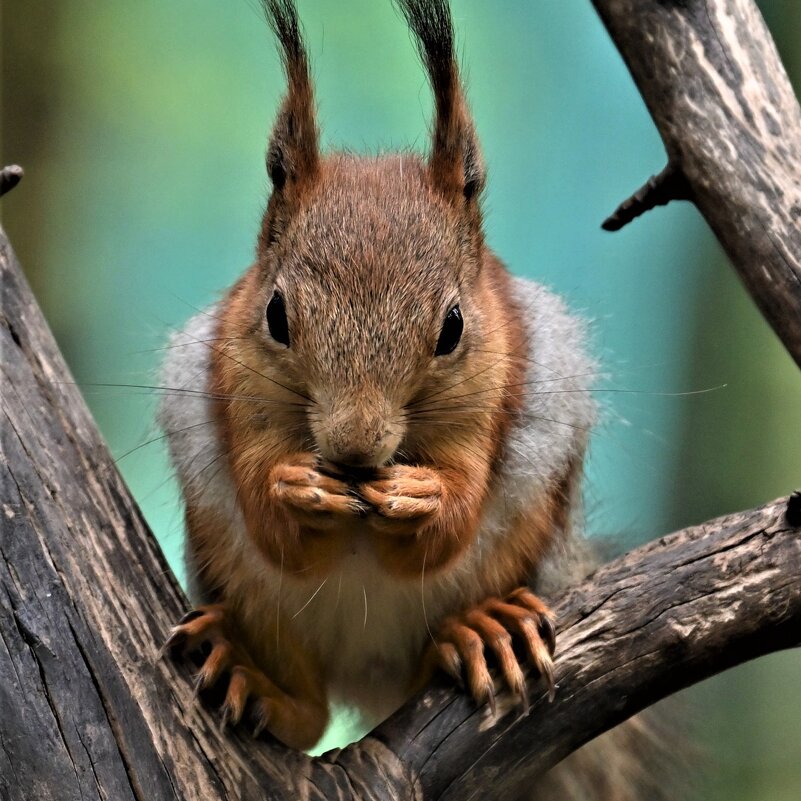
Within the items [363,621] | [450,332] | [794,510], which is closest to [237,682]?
[363,621]

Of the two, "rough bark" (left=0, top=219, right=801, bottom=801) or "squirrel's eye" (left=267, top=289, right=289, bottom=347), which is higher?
"squirrel's eye" (left=267, top=289, right=289, bottom=347)

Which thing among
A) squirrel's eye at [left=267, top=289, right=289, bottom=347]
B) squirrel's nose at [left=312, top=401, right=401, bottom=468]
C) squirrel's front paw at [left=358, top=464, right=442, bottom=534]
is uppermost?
squirrel's eye at [left=267, top=289, right=289, bottom=347]

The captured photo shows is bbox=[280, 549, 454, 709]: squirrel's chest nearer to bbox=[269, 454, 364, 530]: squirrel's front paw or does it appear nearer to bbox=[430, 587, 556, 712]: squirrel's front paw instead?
bbox=[430, 587, 556, 712]: squirrel's front paw

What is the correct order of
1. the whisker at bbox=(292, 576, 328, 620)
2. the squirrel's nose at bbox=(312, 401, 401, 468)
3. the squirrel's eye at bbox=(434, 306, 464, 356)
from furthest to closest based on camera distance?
the whisker at bbox=(292, 576, 328, 620) < the squirrel's eye at bbox=(434, 306, 464, 356) < the squirrel's nose at bbox=(312, 401, 401, 468)

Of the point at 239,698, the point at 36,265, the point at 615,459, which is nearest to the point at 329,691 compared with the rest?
the point at 239,698

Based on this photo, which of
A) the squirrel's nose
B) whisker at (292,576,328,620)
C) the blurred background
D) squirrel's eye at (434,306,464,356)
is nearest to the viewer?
the squirrel's nose

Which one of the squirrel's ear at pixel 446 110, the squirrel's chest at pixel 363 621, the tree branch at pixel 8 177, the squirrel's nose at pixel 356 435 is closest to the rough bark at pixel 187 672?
the squirrel's chest at pixel 363 621

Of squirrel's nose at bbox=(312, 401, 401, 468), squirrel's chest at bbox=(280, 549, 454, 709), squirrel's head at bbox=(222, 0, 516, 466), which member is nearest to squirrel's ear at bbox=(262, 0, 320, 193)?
squirrel's head at bbox=(222, 0, 516, 466)

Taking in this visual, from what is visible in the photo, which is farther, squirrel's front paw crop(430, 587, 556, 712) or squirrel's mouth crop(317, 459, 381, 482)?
squirrel's front paw crop(430, 587, 556, 712)
